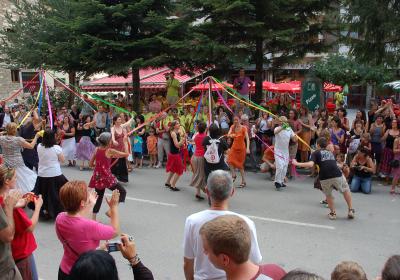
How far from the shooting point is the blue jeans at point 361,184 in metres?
9.57

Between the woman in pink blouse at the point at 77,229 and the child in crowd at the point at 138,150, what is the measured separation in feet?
29.9

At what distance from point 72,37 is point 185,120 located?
23.0 ft

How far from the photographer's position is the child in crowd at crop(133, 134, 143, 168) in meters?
12.8

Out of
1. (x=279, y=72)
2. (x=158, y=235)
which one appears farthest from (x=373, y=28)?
(x=158, y=235)

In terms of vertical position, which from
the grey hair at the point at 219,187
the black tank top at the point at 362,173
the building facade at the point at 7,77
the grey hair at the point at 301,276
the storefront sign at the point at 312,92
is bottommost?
the black tank top at the point at 362,173

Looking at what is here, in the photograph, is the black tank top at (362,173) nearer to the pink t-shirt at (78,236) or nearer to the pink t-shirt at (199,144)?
the pink t-shirt at (199,144)

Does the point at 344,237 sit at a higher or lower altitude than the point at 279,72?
lower

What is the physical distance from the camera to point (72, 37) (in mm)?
17328

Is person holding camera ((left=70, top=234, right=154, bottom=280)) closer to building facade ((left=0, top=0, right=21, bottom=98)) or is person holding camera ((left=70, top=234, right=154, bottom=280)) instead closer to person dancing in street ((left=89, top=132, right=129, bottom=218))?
person dancing in street ((left=89, top=132, right=129, bottom=218))

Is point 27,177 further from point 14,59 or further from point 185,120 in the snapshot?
point 14,59

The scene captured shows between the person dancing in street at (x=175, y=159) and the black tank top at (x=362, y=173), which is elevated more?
the person dancing in street at (x=175, y=159)

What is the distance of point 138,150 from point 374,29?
308 inches

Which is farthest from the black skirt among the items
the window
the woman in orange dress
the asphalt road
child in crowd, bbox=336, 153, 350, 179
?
the window

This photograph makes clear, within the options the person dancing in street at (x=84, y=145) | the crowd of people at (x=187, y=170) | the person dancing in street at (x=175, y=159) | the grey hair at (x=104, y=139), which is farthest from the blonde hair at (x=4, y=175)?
the person dancing in street at (x=84, y=145)
